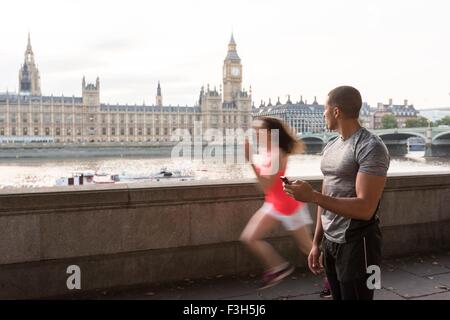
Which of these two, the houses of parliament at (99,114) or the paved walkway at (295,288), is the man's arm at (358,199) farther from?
the houses of parliament at (99,114)

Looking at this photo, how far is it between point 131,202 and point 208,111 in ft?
323

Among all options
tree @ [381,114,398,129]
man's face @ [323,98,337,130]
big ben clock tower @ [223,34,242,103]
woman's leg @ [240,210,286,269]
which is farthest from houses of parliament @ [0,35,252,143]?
man's face @ [323,98,337,130]

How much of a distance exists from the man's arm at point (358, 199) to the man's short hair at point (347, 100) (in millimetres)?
256

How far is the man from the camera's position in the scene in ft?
5.53

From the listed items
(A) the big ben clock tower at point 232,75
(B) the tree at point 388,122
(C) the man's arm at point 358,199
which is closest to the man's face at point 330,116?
(C) the man's arm at point 358,199

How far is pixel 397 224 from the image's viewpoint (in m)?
4.18

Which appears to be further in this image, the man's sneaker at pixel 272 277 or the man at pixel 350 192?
the man's sneaker at pixel 272 277

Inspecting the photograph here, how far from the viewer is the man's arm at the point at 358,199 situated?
168 centimetres

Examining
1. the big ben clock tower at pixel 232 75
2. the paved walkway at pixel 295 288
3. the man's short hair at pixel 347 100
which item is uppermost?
the big ben clock tower at pixel 232 75

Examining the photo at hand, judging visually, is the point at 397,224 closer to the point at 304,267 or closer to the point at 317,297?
the point at 304,267

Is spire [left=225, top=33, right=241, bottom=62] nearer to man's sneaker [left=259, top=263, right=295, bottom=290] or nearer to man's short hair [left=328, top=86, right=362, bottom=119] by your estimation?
man's sneaker [left=259, top=263, right=295, bottom=290]

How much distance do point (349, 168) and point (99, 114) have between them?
Result: 99.3 m
